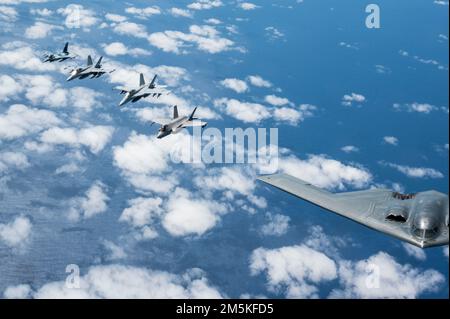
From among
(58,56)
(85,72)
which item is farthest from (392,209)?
(58,56)

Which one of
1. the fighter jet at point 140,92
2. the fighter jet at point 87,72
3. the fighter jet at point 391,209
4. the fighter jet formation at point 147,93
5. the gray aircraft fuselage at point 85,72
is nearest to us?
the fighter jet at point 391,209

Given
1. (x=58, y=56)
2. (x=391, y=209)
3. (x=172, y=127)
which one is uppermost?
(x=391, y=209)

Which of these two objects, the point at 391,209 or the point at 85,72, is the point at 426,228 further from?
the point at 85,72

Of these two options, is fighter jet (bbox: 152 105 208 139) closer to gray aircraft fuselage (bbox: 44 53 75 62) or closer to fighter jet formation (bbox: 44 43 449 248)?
fighter jet formation (bbox: 44 43 449 248)

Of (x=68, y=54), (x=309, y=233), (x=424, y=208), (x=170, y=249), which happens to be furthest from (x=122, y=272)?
(x=424, y=208)

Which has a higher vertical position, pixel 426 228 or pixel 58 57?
pixel 426 228

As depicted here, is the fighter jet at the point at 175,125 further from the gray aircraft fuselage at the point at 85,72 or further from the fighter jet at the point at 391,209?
the fighter jet at the point at 391,209

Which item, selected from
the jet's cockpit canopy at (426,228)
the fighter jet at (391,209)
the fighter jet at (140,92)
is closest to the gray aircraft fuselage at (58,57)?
the fighter jet at (140,92)

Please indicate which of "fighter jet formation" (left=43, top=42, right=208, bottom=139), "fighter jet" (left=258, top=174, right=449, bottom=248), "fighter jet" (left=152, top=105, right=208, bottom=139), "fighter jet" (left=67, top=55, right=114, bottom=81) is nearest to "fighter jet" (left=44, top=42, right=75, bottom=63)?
"fighter jet formation" (left=43, top=42, right=208, bottom=139)

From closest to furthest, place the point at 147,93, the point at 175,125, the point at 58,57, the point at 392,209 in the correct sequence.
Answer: the point at 392,209
the point at 175,125
the point at 147,93
the point at 58,57
